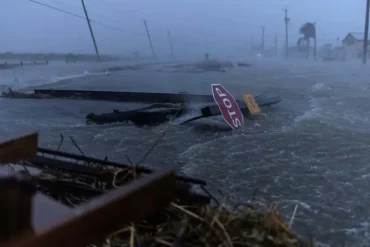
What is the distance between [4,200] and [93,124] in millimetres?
13834

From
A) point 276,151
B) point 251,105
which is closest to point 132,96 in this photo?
point 251,105

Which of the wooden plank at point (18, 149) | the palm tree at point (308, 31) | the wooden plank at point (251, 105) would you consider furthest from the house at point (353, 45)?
the wooden plank at point (18, 149)

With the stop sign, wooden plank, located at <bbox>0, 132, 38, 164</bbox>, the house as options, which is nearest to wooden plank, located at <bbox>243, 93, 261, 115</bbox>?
the stop sign

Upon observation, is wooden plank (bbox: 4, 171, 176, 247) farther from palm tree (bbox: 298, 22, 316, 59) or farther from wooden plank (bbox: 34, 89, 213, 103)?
palm tree (bbox: 298, 22, 316, 59)

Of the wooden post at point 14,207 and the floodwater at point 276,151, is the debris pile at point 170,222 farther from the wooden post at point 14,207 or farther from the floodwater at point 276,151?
the floodwater at point 276,151

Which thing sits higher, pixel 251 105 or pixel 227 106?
pixel 227 106

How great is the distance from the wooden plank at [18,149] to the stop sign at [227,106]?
342 inches

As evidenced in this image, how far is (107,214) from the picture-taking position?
164 centimetres

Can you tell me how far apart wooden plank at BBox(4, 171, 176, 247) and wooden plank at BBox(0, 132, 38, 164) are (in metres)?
1.10

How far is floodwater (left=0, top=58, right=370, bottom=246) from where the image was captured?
6.37 meters

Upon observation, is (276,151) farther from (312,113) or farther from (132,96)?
(132,96)

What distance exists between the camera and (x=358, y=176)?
8.02 metres

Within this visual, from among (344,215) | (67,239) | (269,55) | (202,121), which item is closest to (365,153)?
(344,215)

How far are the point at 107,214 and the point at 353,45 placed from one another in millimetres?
85307
